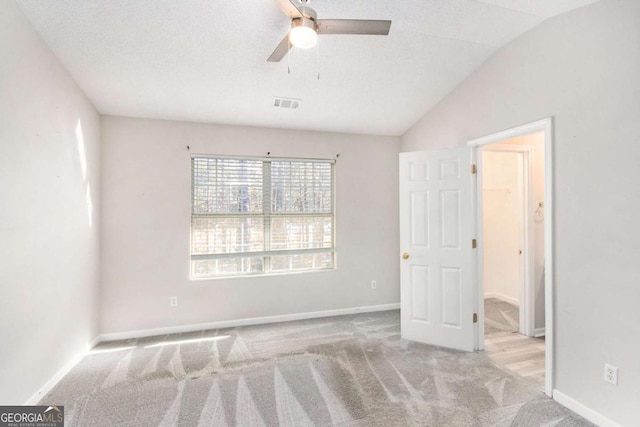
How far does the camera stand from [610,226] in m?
2.00

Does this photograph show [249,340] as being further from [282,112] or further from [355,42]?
[355,42]

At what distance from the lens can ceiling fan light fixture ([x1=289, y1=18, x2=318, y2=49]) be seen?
1640mm

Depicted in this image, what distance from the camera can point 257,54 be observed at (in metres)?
2.67

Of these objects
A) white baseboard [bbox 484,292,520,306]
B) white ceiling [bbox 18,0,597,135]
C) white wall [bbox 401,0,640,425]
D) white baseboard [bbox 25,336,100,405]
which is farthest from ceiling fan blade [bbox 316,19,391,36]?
white baseboard [bbox 484,292,520,306]

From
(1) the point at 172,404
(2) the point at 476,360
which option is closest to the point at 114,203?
(1) the point at 172,404

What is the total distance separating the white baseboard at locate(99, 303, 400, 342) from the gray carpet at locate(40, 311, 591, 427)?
0.14 m

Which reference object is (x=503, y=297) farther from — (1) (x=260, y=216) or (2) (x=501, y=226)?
(1) (x=260, y=216)

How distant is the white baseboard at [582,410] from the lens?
6.55 feet

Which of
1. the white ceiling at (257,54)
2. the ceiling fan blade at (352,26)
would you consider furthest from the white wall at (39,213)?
the ceiling fan blade at (352,26)

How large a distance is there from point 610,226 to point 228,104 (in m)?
3.53

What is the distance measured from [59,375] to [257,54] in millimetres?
3257

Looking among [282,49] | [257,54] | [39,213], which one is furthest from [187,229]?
[282,49]

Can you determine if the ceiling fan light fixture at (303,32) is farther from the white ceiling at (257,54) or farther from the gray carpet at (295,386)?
the gray carpet at (295,386)

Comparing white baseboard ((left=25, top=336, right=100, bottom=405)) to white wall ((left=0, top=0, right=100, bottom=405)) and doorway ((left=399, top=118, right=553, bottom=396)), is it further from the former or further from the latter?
Result: doorway ((left=399, top=118, right=553, bottom=396))
